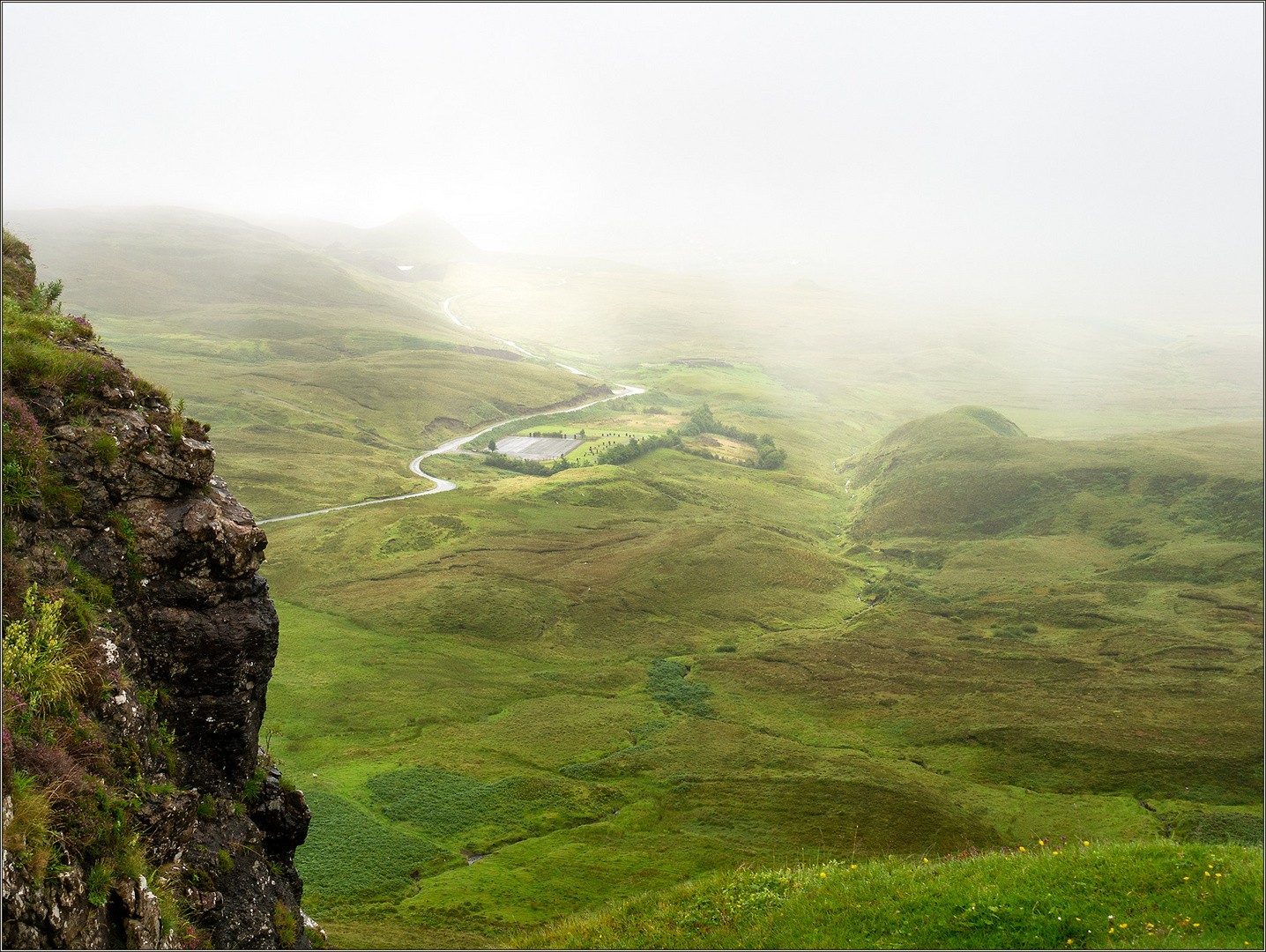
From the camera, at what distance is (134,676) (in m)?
17.7

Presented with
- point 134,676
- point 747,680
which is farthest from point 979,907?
point 747,680

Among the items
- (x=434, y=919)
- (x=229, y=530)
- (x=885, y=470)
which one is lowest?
(x=434, y=919)

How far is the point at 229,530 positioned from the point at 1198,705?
8901 centimetres

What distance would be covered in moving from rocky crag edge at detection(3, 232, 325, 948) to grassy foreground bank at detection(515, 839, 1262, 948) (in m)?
8.94

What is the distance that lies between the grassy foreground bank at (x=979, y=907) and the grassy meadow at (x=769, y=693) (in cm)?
11

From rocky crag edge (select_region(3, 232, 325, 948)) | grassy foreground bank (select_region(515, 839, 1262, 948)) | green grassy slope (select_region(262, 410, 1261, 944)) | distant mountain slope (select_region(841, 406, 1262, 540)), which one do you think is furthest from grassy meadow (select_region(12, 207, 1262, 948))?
rocky crag edge (select_region(3, 232, 325, 948))

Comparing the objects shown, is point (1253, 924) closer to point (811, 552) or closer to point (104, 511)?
point (104, 511)

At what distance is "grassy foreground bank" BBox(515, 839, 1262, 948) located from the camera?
52.3 ft

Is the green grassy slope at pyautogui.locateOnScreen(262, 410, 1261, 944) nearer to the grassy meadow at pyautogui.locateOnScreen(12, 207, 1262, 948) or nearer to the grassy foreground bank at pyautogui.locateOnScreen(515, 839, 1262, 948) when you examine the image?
the grassy meadow at pyautogui.locateOnScreen(12, 207, 1262, 948)

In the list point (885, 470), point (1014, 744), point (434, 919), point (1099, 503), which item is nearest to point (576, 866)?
point (434, 919)

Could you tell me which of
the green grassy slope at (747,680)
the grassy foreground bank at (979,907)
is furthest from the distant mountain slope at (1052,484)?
the grassy foreground bank at (979,907)

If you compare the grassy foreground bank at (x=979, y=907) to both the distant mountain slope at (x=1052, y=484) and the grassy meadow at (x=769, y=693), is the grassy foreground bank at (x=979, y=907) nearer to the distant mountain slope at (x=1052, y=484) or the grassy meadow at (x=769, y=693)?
the grassy meadow at (x=769, y=693)

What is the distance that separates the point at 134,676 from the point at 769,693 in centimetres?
6890

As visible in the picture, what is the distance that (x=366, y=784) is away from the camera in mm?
54719
